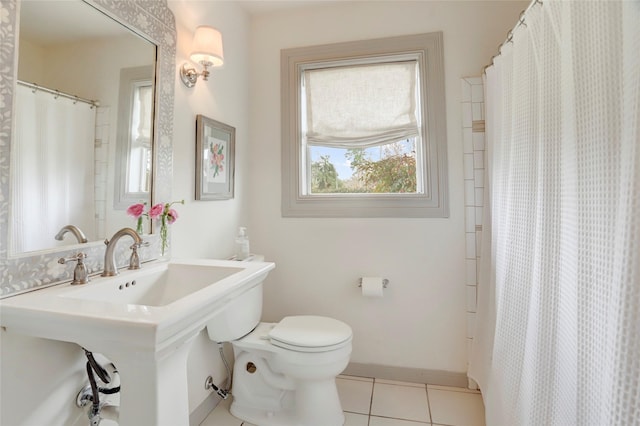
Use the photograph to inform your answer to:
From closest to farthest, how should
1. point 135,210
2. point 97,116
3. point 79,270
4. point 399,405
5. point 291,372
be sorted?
point 79,270 → point 97,116 → point 135,210 → point 291,372 → point 399,405

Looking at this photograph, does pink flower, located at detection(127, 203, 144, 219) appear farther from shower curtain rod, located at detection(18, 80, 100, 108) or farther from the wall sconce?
the wall sconce

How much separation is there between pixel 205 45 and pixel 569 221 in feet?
5.45

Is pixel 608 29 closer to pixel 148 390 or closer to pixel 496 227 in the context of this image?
pixel 496 227

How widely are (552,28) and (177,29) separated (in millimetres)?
1561

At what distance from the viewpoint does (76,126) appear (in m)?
1.08

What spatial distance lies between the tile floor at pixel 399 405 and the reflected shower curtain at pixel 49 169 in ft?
4.10

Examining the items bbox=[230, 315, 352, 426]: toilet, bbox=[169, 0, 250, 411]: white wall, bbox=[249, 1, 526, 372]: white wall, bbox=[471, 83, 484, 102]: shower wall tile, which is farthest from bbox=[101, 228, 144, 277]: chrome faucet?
bbox=[471, 83, 484, 102]: shower wall tile

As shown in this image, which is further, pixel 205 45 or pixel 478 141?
pixel 478 141

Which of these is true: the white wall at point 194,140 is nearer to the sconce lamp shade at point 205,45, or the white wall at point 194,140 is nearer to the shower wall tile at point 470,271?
the sconce lamp shade at point 205,45

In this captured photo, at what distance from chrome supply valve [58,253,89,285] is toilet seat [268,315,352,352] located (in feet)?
2.87

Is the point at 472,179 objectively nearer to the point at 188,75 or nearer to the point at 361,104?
the point at 361,104

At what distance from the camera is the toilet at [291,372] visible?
4.96 ft

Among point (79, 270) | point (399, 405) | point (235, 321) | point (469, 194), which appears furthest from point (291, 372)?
point (469, 194)

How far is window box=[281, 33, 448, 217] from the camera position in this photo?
78.2 inches
